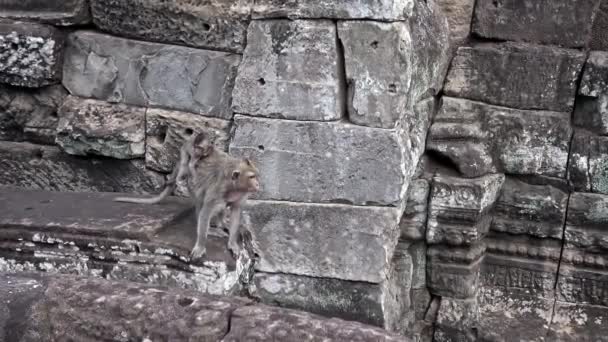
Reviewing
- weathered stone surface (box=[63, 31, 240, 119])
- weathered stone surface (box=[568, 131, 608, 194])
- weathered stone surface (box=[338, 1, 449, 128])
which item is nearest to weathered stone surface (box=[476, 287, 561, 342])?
weathered stone surface (box=[568, 131, 608, 194])

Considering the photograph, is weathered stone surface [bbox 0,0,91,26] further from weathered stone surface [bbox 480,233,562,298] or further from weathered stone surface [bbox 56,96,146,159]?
weathered stone surface [bbox 480,233,562,298]

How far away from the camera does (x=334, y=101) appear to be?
436 cm

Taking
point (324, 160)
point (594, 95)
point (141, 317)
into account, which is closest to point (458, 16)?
point (594, 95)

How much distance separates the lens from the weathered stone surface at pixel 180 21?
457cm

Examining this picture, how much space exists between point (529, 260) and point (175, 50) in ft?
9.09

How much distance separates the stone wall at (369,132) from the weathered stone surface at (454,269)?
12 mm

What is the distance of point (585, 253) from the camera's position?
507cm

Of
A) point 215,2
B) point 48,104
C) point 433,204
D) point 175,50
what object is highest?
point 215,2

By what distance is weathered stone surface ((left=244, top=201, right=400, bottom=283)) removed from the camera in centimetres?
447

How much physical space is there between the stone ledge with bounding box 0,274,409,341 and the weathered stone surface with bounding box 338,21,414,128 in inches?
→ 69.6

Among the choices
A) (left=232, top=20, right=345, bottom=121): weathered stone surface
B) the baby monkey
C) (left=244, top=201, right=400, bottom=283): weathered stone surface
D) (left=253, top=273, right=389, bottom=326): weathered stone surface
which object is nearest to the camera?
the baby monkey

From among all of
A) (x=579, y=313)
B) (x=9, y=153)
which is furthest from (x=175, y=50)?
(x=579, y=313)

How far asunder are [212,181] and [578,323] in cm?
277

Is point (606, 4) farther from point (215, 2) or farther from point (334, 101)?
point (215, 2)
